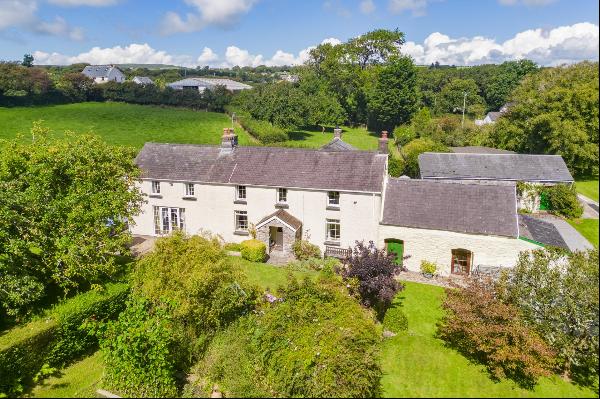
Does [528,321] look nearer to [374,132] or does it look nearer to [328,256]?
[328,256]

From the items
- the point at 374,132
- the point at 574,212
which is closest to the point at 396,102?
the point at 374,132

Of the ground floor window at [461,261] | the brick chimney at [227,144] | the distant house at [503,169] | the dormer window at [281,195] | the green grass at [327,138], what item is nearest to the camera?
the ground floor window at [461,261]

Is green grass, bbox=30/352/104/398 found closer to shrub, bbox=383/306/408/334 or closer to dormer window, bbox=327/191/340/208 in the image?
shrub, bbox=383/306/408/334

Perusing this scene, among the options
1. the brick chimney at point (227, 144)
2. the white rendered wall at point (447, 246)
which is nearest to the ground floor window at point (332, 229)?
the white rendered wall at point (447, 246)

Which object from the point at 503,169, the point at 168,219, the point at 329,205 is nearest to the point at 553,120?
the point at 503,169

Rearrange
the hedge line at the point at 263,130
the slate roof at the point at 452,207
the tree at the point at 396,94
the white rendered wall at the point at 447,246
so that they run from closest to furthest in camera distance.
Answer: the white rendered wall at the point at 447,246 < the slate roof at the point at 452,207 < the hedge line at the point at 263,130 < the tree at the point at 396,94

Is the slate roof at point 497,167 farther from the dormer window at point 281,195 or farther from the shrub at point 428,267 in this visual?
the dormer window at point 281,195
